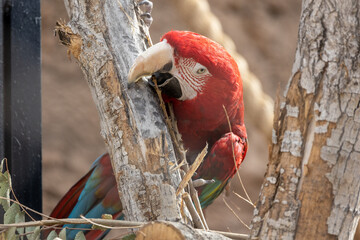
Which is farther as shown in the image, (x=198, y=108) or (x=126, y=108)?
(x=198, y=108)

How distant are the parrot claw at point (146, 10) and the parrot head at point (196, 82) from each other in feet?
0.18

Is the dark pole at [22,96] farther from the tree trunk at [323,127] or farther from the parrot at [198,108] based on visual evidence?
the tree trunk at [323,127]

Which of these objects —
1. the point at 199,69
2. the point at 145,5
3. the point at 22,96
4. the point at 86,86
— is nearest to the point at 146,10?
the point at 145,5

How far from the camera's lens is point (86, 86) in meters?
2.04

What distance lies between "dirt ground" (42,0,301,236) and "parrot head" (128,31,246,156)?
1.01 meters

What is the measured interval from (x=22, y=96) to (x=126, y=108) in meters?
0.42

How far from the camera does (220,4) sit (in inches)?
86.9

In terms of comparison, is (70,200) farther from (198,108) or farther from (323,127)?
(323,127)

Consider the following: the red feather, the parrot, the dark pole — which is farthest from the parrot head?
the dark pole

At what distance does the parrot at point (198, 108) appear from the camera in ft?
2.66

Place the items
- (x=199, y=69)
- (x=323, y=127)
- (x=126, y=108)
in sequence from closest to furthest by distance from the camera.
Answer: (x=323, y=127) → (x=126, y=108) → (x=199, y=69)

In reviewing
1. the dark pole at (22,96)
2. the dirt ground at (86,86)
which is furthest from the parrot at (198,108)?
the dirt ground at (86,86)

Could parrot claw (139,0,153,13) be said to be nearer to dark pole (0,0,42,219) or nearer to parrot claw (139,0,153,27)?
parrot claw (139,0,153,27)

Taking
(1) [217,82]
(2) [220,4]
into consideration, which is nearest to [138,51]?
(1) [217,82]
